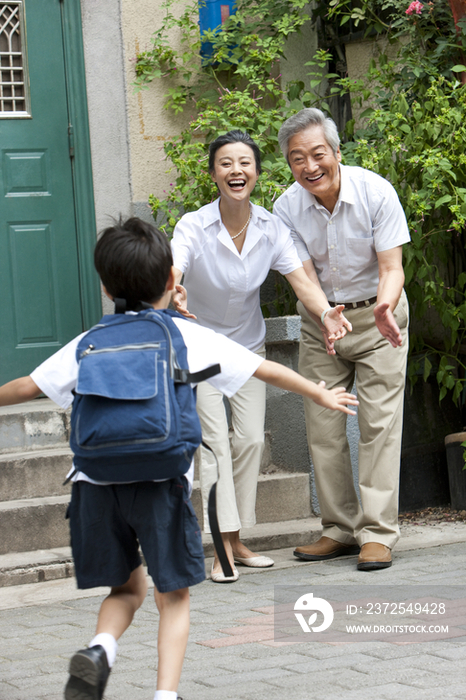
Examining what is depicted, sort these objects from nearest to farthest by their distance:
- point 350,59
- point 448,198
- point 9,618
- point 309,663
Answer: point 309,663 < point 9,618 < point 448,198 < point 350,59

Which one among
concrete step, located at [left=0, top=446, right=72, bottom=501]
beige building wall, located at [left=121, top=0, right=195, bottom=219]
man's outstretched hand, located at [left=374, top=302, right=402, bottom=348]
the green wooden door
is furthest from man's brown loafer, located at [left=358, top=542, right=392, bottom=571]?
beige building wall, located at [left=121, top=0, right=195, bottom=219]

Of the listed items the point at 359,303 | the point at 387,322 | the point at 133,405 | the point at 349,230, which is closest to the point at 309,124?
the point at 349,230

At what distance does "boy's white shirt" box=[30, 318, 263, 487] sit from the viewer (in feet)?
7.69

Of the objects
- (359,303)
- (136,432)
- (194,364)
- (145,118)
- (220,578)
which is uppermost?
(145,118)

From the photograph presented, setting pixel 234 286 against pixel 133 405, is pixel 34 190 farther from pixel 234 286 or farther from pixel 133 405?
pixel 133 405

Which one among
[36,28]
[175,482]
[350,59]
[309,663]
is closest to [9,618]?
[309,663]

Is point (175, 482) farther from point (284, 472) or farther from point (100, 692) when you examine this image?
point (284, 472)

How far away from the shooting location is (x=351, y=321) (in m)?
4.23

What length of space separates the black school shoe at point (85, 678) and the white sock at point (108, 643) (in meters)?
0.06

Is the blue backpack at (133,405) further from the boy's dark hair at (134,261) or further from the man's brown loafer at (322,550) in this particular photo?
the man's brown loafer at (322,550)

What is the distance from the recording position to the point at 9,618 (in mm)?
3568

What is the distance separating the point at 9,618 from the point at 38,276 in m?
2.78

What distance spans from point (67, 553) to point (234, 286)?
1536mm

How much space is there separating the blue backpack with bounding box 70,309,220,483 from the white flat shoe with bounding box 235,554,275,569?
204 cm
